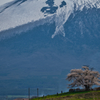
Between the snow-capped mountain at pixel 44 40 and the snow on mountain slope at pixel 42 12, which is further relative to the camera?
the snow on mountain slope at pixel 42 12

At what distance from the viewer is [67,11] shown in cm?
9381

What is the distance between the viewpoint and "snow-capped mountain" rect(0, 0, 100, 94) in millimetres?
68000

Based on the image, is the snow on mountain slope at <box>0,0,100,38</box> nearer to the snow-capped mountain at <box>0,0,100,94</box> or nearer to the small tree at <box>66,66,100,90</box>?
the snow-capped mountain at <box>0,0,100,94</box>

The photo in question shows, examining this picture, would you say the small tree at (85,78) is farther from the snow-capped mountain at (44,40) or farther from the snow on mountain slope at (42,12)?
the snow on mountain slope at (42,12)

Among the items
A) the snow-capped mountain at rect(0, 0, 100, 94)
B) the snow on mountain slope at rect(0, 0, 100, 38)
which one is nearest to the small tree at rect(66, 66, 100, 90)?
the snow-capped mountain at rect(0, 0, 100, 94)

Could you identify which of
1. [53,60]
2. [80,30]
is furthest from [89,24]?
[53,60]

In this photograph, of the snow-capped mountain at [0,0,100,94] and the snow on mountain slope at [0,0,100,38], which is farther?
the snow on mountain slope at [0,0,100,38]

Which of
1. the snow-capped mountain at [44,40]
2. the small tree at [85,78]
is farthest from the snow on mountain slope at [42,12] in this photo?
the small tree at [85,78]

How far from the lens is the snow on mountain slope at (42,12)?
301 feet

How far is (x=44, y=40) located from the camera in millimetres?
81812

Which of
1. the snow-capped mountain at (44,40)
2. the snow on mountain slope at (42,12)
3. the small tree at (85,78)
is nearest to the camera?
the small tree at (85,78)

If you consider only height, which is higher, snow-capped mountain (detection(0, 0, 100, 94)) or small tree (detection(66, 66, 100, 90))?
snow-capped mountain (detection(0, 0, 100, 94))

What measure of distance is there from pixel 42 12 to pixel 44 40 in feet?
63.3

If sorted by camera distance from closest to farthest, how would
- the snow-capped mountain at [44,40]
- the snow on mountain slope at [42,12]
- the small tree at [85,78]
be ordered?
the small tree at [85,78], the snow-capped mountain at [44,40], the snow on mountain slope at [42,12]
